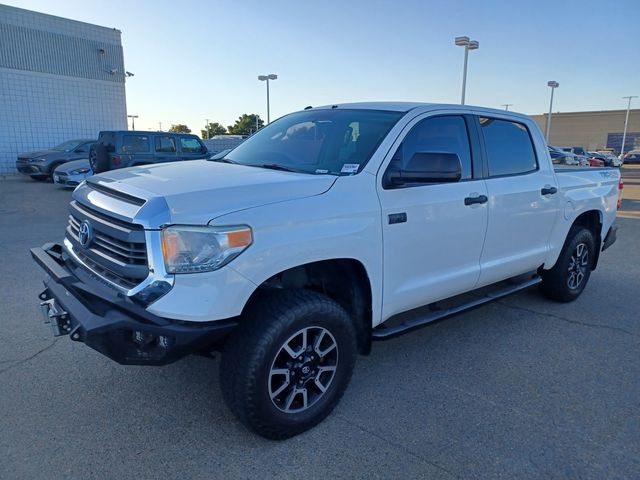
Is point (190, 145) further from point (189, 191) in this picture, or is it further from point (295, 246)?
point (295, 246)

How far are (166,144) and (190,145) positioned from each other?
0.79 meters

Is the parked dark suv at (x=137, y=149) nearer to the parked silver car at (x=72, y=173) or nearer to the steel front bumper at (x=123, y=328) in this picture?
the parked silver car at (x=72, y=173)

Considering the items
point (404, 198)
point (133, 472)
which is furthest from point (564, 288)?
point (133, 472)

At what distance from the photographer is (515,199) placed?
398cm

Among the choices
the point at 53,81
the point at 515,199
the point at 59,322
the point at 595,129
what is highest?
the point at 595,129

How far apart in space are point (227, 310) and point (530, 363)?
2.66m

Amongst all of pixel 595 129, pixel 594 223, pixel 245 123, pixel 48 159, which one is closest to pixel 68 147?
pixel 48 159

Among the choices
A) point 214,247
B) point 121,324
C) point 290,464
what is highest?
point 214,247

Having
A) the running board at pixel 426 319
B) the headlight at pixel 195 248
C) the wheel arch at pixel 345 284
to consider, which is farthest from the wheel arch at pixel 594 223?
the headlight at pixel 195 248

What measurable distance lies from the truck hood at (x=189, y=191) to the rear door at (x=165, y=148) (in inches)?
431

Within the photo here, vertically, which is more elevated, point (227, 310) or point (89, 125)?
point (89, 125)

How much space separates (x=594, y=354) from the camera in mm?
3906

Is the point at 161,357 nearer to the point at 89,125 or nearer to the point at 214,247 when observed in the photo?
the point at 214,247

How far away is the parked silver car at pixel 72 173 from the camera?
47.2ft
